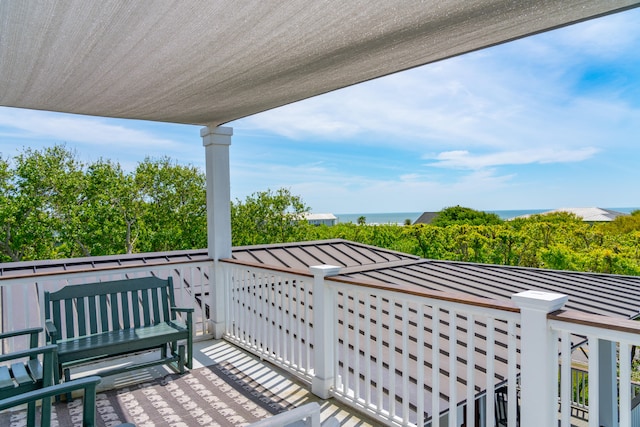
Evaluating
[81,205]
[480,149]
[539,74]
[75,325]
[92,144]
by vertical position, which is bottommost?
[75,325]

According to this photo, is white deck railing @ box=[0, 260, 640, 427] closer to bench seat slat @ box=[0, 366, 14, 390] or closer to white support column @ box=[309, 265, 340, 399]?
white support column @ box=[309, 265, 340, 399]

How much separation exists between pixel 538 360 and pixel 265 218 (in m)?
14.9

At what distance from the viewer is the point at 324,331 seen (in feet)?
11.0

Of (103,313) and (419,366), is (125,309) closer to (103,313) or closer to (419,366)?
(103,313)

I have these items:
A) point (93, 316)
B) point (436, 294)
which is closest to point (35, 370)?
point (93, 316)

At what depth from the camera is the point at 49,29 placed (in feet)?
7.95

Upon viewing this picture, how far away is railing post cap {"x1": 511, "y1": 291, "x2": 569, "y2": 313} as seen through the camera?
1932 mm

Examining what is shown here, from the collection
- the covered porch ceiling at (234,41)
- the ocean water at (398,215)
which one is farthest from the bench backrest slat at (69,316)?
the ocean water at (398,215)

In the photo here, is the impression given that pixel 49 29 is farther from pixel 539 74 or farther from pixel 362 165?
pixel 362 165

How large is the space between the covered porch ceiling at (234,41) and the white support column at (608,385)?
18.1 feet

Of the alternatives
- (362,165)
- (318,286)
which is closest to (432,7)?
(318,286)

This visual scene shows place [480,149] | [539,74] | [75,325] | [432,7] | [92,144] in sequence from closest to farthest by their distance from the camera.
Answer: [432,7]
[75,325]
[92,144]
[539,74]
[480,149]

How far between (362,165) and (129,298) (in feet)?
156

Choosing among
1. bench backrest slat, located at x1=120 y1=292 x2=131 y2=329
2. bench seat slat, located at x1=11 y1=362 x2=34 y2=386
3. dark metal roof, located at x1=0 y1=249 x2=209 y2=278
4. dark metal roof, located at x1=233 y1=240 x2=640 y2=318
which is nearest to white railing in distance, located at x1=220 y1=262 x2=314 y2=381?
dark metal roof, located at x1=0 y1=249 x2=209 y2=278
